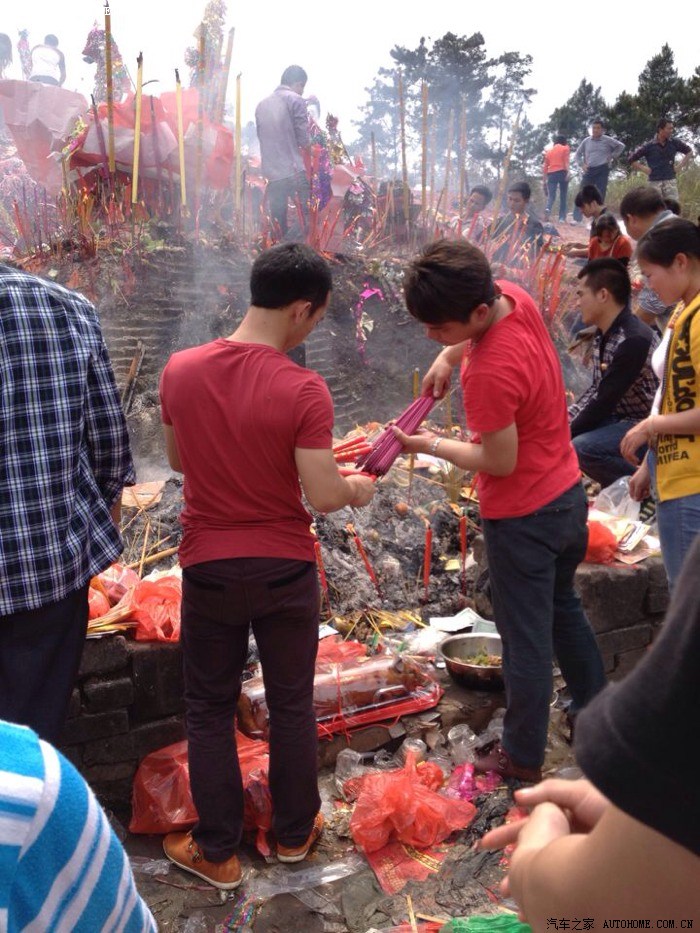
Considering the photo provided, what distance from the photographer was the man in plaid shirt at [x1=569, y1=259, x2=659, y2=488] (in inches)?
163

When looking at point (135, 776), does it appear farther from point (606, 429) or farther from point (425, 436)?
point (606, 429)

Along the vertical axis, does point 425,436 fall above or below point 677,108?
A: below

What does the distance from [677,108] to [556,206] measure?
204 inches

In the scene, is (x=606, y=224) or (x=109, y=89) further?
(x=109, y=89)

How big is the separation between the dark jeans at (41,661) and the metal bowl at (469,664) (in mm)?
1866

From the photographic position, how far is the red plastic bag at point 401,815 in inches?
110

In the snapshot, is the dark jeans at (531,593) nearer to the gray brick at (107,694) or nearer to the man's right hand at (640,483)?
the man's right hand at (640,483)

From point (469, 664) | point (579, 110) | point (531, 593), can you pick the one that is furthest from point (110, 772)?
point (579, 110)

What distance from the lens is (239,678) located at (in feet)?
8.79

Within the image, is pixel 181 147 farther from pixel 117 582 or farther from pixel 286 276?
pixel 286 276

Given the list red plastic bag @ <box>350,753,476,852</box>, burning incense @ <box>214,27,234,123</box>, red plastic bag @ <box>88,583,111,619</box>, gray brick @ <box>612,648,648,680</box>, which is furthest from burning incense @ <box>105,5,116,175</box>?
red plastic bag @ <box>350,753,476,852</box>

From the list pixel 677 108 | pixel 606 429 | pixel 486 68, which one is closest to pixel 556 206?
pixel 677 108

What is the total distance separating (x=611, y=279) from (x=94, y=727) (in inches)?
131

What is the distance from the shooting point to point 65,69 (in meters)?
12.7
